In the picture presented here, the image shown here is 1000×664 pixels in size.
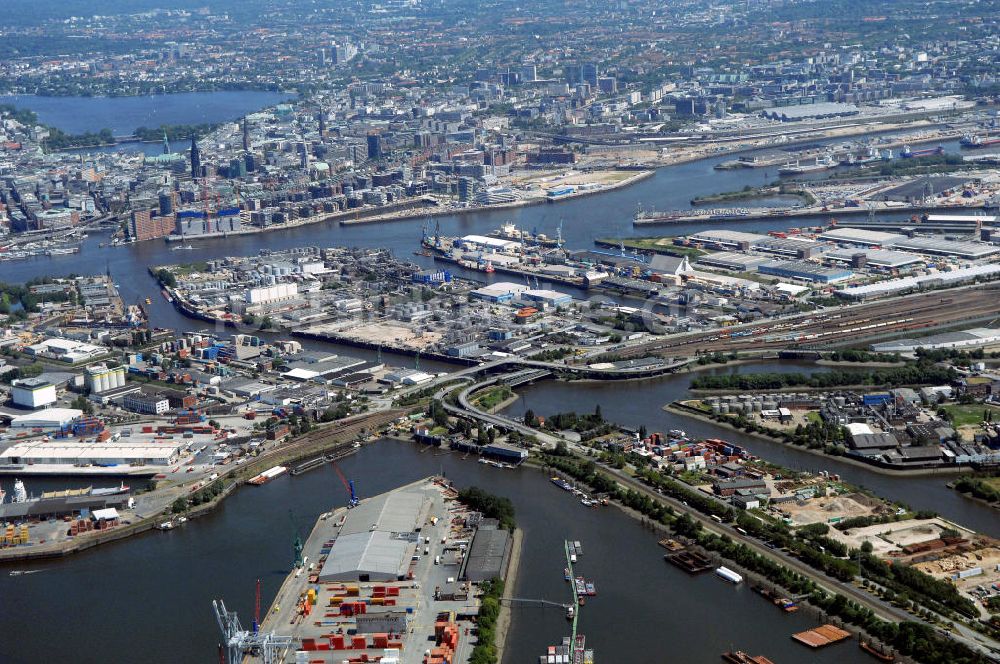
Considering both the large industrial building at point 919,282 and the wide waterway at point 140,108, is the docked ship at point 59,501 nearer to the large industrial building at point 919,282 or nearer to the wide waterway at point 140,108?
the large industrial building at point 919,282

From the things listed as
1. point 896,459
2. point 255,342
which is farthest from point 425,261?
point 896,459

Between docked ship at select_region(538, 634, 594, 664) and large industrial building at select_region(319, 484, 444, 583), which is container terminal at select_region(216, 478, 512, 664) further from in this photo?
docked ship at select_region(538, 634, 594, 664)

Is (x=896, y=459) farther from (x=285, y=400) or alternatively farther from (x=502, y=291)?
(x=502, y=291)

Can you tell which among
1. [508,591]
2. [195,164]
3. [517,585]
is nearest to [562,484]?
[517,585]

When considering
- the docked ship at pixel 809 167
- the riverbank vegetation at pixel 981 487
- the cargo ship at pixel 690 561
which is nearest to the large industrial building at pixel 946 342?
the riverbank vegetation at pixel 981 487

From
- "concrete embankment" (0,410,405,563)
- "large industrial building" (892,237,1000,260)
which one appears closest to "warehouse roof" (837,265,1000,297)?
"large industrial building" (892,237,1000,260)

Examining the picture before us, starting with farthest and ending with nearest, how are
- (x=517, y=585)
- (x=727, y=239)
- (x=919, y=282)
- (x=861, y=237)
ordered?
(x=727, y=239), (x=861, y=237), (x=919, y=282), (x=517, y=585)

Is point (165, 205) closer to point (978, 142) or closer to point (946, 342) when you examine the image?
point (946, 342)
